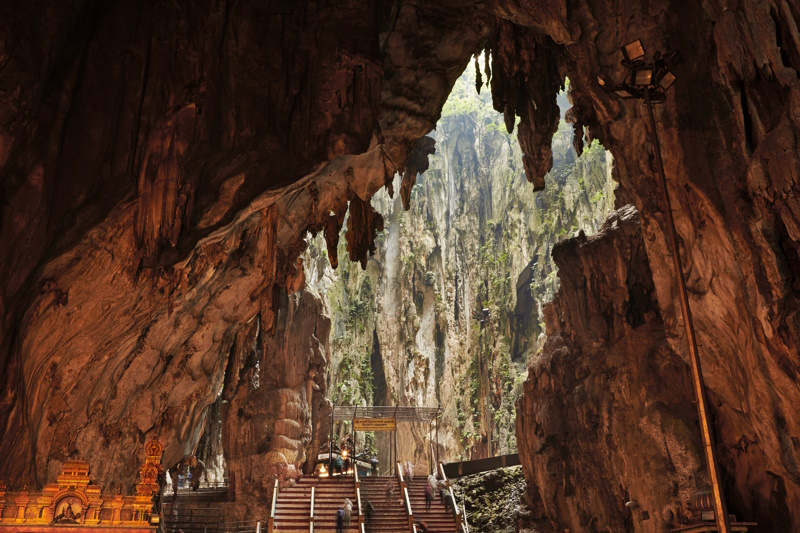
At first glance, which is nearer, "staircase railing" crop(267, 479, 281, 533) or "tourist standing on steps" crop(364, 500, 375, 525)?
"staircase railing" crop(267, 479, 281, 533)

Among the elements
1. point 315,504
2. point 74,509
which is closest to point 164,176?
point 74,509

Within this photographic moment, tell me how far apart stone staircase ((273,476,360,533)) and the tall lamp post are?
13.9 metres

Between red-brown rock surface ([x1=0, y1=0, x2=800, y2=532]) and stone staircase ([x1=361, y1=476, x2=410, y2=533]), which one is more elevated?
red-brown rock surface ([x1=0, y1=0, x2=800, y2=532])

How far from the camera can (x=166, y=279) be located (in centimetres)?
1211

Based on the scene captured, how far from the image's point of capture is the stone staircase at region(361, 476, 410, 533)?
61.4ft

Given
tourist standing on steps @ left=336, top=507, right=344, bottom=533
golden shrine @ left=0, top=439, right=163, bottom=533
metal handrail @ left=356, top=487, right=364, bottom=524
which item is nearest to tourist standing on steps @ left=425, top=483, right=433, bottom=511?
metal handrail @ left=356, top=487, right=364, bottom=524

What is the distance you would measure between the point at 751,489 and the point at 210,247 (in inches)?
440

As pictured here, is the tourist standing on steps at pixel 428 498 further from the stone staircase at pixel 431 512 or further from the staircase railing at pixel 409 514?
the staircase railing at pixel 409 514

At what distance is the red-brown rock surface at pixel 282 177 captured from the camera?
9188mm

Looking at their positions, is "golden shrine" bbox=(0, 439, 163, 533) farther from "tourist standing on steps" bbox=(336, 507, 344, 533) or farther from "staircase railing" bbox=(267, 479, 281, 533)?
"tourist standing on steps" bbox=(336, 507, 344, 533)

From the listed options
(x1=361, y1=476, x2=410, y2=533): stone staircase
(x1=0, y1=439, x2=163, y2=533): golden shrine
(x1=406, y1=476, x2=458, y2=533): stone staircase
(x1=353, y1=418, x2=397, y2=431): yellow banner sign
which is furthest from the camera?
(x1=353, y1=418, x2=397, y2=431): yellow banner sign

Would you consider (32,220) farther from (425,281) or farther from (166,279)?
(425,281)

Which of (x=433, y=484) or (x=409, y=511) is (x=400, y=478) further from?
(x=409, y=511)

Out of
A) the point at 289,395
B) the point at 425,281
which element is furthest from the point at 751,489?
the point at 425,281
